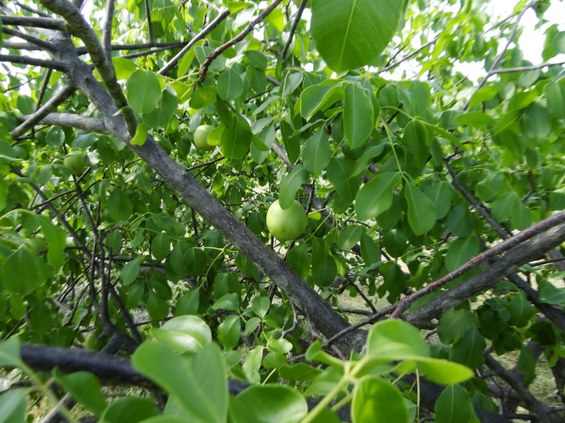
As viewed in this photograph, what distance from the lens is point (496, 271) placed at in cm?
94

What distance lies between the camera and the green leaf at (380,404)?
35 cm

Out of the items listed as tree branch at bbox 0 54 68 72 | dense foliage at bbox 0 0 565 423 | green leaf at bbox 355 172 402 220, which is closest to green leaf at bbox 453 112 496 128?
dense foliage at bbox 0 0 565 423

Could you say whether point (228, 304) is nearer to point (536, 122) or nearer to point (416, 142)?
point (416, 142)

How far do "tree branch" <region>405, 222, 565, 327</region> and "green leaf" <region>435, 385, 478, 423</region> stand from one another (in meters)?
0.25

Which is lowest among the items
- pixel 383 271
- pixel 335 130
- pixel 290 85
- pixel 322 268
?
pixel 383 271

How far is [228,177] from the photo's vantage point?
2771 mm

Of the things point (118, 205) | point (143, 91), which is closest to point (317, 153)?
point (143, 91)

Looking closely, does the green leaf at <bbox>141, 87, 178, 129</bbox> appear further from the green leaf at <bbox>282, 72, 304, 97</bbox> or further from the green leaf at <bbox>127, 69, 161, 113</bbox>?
the green leaf at <bbox>282, 72, 304, 97</bbox>

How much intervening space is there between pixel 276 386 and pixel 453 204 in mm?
980

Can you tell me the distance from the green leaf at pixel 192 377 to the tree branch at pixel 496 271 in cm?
83

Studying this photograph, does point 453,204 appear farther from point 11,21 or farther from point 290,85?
point 11,21

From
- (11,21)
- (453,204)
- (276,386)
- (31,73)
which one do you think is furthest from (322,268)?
(31,73)

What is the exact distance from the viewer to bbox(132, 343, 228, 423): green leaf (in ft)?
1.02

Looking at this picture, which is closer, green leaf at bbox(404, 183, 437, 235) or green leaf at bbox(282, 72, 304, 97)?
green leaf at bbox(404, 183, 437, 235)
